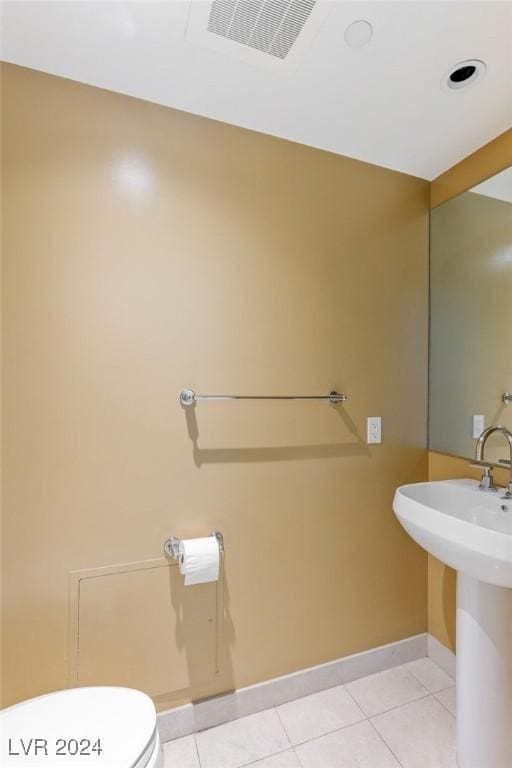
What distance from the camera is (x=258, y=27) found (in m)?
1.10

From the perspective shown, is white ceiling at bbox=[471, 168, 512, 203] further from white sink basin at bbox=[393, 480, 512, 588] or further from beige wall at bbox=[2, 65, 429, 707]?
white sink basin at bbox=[393, 480, 512, 588]

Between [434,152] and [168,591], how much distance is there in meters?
2.15

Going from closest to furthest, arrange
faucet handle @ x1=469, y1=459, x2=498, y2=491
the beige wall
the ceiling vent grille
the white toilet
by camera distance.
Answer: the white toilet
the ceiling vent grille
the beige wall
faucet handle @ x1=469, y1=459, x2=498, y2=491

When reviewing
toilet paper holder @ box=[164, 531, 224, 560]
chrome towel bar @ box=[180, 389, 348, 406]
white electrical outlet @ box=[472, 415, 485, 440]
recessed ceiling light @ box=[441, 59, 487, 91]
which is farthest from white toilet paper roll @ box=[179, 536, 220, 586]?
recessed ceiling light @ box=[441, 59, 487, 91]

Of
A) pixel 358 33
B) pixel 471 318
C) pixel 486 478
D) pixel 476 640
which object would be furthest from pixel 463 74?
pixel 476 640

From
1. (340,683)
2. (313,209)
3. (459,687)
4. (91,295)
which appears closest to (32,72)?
(91,295)

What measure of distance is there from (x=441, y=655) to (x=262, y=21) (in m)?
2.56

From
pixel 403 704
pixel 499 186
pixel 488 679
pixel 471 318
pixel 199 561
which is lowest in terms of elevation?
pixel 403 704

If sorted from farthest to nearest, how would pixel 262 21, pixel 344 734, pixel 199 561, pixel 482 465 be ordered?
pixel 482 465 → pixel 344 734 → pixel 199 561 → pixel 262 21

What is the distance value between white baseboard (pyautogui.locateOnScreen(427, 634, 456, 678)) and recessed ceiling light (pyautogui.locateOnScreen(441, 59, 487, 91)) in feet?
7.59

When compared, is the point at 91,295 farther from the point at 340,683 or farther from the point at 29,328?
the point at 340,683

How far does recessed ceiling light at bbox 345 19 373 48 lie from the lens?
1090 millimetres

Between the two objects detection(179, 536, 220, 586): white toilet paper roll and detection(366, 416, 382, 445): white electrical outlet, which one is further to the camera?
detection(366, 416, 382, 445): white electrical outlet

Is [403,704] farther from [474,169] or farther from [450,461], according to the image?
[474,169]
